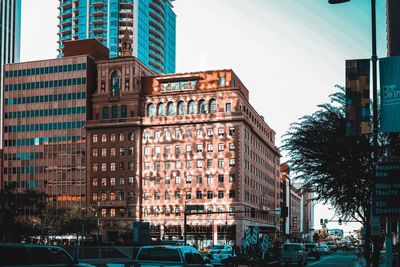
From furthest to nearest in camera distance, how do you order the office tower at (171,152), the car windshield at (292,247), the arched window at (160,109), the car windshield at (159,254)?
the arched window at (160,109) → the office tower at (171,152) → the car windshield at (292,247) → the car windshield at (159,254)

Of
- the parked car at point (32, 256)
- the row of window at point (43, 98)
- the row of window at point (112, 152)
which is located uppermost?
the row of window at point (43, 98)

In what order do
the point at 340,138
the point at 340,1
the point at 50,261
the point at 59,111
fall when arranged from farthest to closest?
the point at 59,111, the point at 340,138, the point at 50,261, the point at 340,1

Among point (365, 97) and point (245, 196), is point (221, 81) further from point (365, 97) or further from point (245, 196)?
point (365, 97)

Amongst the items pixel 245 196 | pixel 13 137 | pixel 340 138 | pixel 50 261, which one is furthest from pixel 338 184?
pixel 13 137

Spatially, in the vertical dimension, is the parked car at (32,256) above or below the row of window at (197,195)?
below

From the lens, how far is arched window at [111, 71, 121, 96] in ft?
380

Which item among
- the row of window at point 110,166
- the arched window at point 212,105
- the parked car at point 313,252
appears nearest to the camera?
the parked car at point 313,252

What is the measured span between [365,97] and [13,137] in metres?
115

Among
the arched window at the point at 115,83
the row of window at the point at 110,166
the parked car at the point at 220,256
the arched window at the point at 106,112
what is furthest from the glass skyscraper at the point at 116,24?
the parked car at the point at 220,256

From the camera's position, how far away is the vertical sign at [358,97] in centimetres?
1579

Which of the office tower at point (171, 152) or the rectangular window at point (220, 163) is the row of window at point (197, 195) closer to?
the office tower at point (171, 152)

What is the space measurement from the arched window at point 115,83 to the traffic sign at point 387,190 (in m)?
104

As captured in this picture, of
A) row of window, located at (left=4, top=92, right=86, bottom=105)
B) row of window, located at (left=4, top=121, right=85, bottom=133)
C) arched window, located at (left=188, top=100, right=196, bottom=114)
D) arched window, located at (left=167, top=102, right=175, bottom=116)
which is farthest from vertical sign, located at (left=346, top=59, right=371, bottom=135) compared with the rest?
row of window, located at (left=4, top=121, right=85, bottom=133)

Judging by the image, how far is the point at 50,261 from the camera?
17328 millimetres
